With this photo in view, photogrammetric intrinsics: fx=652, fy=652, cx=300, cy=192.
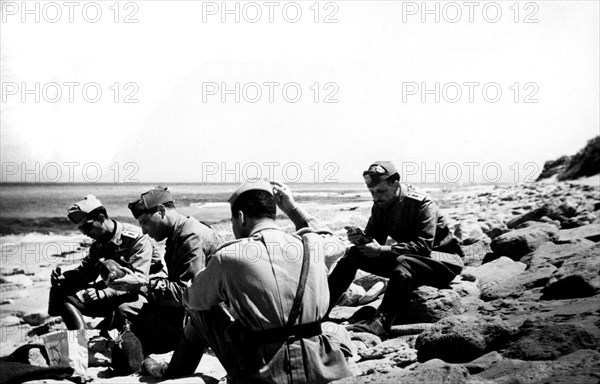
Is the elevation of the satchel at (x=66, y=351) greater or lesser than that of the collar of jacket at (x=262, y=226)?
lesser

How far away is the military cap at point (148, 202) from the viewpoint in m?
5.27

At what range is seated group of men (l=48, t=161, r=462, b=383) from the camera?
3531 millimetres

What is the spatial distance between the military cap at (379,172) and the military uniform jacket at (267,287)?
8.09ft

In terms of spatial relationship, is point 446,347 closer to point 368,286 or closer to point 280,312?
point 280,312

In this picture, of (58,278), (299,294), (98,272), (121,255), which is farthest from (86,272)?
(299,294)

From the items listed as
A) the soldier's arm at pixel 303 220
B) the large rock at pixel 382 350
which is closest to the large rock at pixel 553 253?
the large rock at pixel 382 350

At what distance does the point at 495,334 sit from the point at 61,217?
2881 cm

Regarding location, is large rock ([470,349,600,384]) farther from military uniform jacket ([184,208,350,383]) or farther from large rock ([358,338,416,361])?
large rock ([358,338,416,361])

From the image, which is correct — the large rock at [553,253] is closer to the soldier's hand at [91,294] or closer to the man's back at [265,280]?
the man's back at [265,280]

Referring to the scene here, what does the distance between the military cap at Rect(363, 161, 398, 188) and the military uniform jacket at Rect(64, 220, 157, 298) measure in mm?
2070

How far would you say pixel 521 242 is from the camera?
25.6 feet

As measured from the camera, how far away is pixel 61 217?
30.3m

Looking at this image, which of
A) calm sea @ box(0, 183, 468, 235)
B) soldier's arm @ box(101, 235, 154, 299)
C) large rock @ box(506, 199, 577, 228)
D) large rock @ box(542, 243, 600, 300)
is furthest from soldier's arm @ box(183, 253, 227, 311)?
calm sea @ box(0, 183, 468, 235)

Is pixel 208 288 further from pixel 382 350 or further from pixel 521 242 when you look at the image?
pixel 521 242
